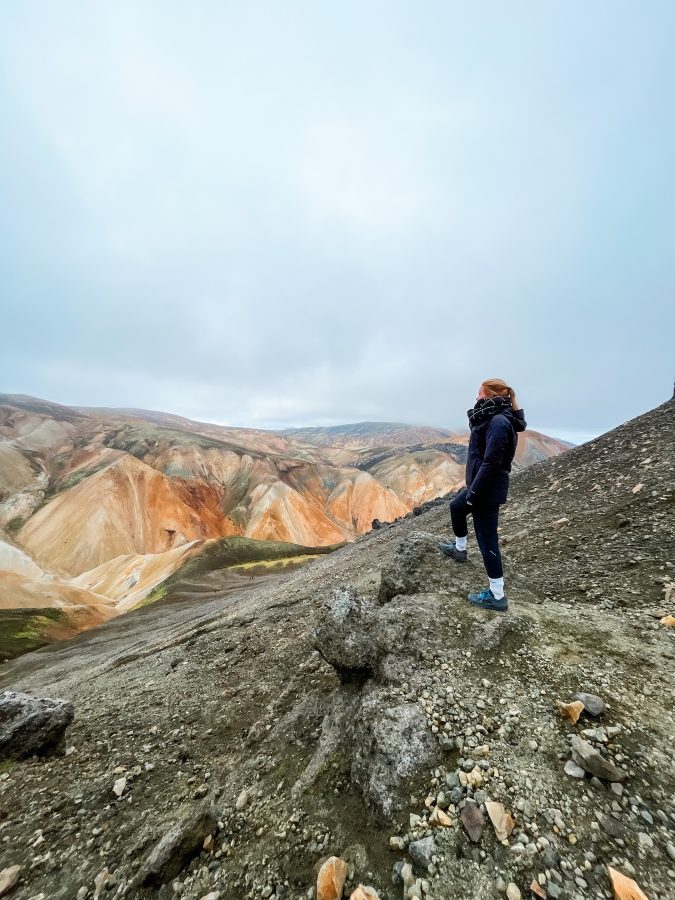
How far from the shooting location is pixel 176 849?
4324mm

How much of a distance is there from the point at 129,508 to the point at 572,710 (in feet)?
331

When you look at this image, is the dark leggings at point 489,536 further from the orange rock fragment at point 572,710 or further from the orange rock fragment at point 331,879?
the orange rock fragment at point 331,879

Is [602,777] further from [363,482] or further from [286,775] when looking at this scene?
[363,482]

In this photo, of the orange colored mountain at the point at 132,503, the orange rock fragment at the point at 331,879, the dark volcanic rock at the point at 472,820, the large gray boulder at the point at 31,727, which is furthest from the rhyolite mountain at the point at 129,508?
the dark volcanic rock at the point at 472,820

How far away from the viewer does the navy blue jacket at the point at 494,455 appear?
6.30 m

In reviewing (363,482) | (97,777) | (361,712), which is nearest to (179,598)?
(97,777)

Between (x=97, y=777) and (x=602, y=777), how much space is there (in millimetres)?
7232

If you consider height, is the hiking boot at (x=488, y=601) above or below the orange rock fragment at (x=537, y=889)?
above

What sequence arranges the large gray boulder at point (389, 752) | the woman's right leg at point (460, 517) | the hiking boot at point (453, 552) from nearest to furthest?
the large gray boulder at point (389, 752) < the woman's right leg at point (460, 517) < the hiking boot at point (453, 552)

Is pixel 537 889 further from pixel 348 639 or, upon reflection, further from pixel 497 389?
pixel 497 389

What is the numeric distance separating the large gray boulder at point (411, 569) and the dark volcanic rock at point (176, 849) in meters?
5.25

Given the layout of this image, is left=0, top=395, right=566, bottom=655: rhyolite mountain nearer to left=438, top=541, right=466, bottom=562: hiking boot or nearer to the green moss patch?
the green moss patch

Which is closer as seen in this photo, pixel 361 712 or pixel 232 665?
pixel 361 712

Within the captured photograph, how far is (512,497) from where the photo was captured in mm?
18500
